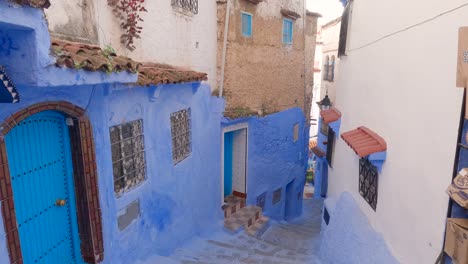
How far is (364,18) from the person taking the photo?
708cm

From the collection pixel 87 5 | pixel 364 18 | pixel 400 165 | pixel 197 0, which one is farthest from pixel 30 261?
pixel 364 18

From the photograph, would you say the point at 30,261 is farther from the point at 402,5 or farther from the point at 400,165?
the point at 402,5

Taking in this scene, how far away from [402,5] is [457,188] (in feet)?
10.0

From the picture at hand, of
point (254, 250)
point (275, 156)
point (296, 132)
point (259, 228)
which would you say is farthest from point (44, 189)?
point (296, 132)

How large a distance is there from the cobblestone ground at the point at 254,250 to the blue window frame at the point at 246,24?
5361mm

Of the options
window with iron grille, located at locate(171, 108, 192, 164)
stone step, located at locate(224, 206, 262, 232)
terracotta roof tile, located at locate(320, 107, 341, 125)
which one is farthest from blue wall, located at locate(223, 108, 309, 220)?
terracotta roof tile, located at locate(320, 107, 341, 125)

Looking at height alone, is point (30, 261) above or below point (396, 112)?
below

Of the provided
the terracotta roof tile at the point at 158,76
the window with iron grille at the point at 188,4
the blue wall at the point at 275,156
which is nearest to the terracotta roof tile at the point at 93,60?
the terracotta roof tile at the point at 158,76

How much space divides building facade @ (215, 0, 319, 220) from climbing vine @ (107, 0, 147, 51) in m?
3.58

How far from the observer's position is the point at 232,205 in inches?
394

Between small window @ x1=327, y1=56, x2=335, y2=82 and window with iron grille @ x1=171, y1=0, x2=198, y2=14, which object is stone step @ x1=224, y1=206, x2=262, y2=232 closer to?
window with iron grille @ x1=171, y1=0, x2=198, y2=14

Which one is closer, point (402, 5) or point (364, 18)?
point (402, 5)

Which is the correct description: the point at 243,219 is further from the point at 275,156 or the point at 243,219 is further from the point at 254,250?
the point at 275,156

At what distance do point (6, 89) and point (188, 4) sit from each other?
5388 millimetres
